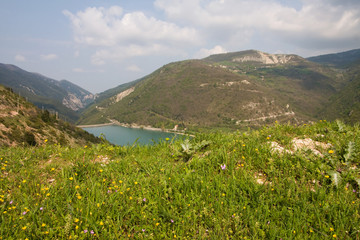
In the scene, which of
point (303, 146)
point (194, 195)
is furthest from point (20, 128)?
point (303, 146)

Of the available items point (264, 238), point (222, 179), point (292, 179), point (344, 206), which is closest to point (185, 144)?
point (222, 179)

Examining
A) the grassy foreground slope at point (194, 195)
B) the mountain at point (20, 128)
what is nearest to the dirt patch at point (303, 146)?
the grassy foreground slope at point (194, 195)

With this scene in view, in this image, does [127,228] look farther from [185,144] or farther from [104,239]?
[185,144]

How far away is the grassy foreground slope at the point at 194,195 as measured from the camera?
291 centimetres

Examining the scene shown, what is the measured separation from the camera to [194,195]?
371cm

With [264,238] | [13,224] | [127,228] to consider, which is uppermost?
[13,224]

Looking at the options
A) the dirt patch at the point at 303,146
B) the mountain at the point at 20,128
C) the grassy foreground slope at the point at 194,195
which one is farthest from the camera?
the mountain at the point at 20,128

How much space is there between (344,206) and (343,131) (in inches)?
164

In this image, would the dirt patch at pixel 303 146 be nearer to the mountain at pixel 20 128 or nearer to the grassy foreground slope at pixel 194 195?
the grassy foreground slope at pixel 194 195

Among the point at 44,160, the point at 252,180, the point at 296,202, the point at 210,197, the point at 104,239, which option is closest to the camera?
Answer: the point at 104,239

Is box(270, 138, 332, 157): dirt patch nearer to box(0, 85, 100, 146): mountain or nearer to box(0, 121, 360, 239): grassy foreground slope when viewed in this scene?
box(0, 121, 360, 239): grassy foreground slope

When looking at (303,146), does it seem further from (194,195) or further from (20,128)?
(20,128)

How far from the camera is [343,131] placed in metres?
6.28

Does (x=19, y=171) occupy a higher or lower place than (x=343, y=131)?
higher
